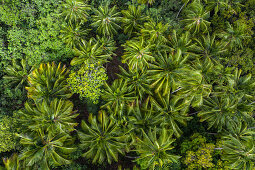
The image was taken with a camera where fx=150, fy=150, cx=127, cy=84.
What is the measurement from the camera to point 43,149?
8398 mm

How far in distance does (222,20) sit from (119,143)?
13569mm

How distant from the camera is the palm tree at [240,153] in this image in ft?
27.9

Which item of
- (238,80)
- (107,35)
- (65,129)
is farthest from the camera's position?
(107,35)

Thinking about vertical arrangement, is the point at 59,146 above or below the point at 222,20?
below

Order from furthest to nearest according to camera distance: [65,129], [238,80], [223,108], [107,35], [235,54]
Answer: [107,35] → [235,54] → [238,80] → [223,108] → [65,129]

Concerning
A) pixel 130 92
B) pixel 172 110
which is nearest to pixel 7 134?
pixel 130 92

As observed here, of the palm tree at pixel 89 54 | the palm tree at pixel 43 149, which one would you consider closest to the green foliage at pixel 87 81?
the palm tree at pixel 89 54

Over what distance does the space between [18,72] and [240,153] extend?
1570 centimetres

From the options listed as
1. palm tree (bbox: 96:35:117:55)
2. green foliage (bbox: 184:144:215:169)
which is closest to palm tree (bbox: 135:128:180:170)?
green foliage (bbox: 184:144:215:169)

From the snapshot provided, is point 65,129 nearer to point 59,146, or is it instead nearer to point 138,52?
point 59,146

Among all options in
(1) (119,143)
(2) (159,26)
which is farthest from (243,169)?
(2) (159,26)

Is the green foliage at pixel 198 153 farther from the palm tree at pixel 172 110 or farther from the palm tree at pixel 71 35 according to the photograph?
the palm tree at pixel 71 35

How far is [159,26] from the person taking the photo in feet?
35.1

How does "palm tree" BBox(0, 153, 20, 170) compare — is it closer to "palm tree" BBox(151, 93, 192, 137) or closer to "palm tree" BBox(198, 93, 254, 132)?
"palm tree" BBox(151, 93, 192, 137)
